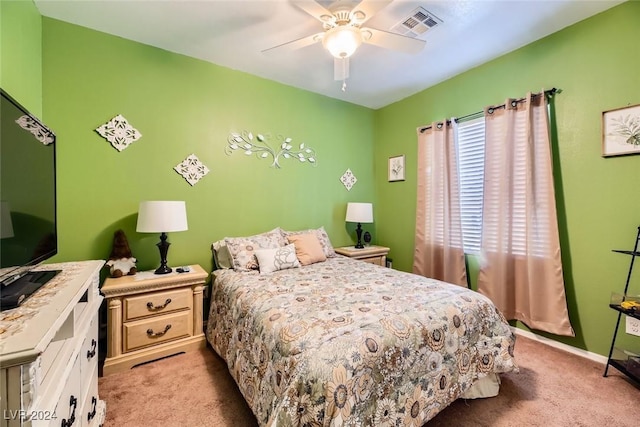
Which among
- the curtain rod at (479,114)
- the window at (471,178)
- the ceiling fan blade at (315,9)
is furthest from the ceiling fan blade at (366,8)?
the window at (471,178)

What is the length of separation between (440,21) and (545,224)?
1.92m

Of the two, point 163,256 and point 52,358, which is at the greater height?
point 163,256

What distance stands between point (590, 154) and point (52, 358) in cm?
350

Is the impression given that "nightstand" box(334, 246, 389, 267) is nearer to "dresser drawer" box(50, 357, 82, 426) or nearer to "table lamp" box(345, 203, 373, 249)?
"table lamp" box(345, 203, 373, 249)

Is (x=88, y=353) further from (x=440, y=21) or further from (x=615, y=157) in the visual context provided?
(x=615, y=157)

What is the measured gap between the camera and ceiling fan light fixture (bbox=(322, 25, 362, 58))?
1.78m

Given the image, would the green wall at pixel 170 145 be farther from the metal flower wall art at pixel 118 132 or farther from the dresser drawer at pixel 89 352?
the dresser drawer at pixel 89 352

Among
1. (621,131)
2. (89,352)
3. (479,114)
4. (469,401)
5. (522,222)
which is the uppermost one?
(479,114)

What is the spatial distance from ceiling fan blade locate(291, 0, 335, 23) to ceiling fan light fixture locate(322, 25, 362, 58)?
95mm

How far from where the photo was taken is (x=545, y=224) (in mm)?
2295

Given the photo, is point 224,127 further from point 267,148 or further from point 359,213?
point 359,213

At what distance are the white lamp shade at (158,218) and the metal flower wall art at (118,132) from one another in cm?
65

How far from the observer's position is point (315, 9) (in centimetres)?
173

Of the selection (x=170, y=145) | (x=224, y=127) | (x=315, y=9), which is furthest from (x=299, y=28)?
(x=170, y=145)
